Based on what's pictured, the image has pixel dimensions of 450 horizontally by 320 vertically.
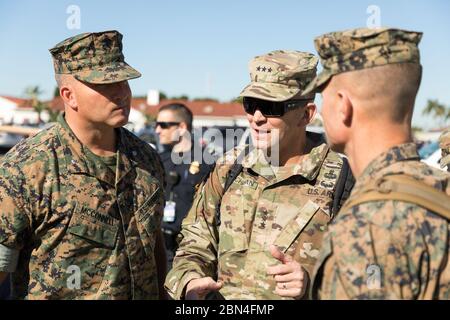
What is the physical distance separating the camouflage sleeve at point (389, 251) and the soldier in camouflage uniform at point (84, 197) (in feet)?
5.78

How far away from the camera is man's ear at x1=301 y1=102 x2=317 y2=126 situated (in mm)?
3566

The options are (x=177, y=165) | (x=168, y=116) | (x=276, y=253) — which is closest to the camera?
(x=276, y=253)

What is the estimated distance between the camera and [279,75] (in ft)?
11.4

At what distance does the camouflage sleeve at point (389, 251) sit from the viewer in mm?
1873

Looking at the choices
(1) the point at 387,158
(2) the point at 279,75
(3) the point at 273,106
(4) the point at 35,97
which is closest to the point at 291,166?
(3) the point at 273,106

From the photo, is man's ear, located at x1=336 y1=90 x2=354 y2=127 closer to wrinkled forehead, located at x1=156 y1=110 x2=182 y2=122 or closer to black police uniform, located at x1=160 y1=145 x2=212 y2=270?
black police uniform, located at x1=160 y1=145 x2=212 y2=270

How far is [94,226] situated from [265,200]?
0.95 meters

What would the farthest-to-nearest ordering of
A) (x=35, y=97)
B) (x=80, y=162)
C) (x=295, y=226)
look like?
(x=35, y=97) → (x=80, y=162) → (x=295, y=226)

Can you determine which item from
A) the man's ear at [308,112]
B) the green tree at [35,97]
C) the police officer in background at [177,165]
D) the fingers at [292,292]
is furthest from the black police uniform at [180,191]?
the green tree at [35,97]

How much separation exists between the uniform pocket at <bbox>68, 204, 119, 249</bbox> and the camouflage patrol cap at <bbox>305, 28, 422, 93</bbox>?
1.60m

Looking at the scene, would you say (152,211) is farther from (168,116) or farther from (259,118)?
(168,116)
